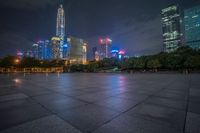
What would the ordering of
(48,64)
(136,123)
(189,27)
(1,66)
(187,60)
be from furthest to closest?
(189,27) < (48,64) < (1,66) < (187,60) < (136,123)

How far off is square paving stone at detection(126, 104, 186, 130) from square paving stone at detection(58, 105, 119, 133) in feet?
2.98

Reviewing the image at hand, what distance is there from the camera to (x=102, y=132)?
10.9 feet

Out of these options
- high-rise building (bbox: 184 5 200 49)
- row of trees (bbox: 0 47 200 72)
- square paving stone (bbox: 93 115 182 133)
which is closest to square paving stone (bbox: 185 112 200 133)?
square paving stone (bbox: 93 115 182 133)

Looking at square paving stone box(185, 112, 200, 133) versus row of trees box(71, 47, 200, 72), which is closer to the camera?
square paving stone box(185, 112, 200, 133)

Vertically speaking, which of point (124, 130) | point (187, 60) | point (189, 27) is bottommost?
point (124, 130)

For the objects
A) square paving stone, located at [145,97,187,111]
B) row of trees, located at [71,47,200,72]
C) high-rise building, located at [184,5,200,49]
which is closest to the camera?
square paving stone, located at [145,97,187,111]

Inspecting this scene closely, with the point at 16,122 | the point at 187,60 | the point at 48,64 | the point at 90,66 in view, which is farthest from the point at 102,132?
the point at 48,64

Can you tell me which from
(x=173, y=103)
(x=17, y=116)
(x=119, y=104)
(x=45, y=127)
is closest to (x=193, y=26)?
(x=173, y=103)

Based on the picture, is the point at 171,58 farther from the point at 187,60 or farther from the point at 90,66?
the point at 90,66

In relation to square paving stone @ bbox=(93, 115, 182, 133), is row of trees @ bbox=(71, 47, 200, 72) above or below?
above

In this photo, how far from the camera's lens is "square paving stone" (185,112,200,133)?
3.37m

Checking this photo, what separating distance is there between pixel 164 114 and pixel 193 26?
19971 centimetres

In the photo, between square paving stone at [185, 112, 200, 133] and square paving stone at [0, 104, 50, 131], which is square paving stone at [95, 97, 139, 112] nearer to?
square paving stone at [185, 112, 200, 133]

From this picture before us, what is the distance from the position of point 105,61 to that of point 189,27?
13542 centimetres
